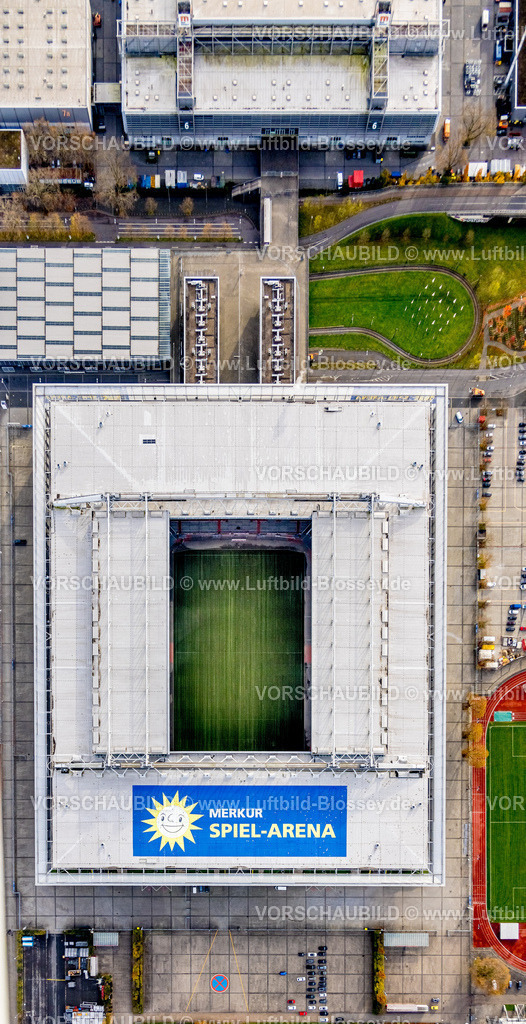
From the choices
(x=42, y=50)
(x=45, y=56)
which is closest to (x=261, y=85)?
(x=45, y=56)

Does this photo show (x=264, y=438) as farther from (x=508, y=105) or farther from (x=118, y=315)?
(x=508, y=105)

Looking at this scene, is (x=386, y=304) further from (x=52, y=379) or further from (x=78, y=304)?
(x=52, y=379)

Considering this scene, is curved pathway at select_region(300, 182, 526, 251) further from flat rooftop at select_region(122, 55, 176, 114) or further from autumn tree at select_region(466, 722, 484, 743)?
autumn tree at select_region(466, 722, 484, 743)

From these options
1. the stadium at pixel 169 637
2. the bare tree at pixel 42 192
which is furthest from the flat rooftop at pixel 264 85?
the stadium at pixel 169 637

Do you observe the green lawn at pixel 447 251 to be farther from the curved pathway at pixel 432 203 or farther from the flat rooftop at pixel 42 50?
the flat rooftop at pixel 42 50

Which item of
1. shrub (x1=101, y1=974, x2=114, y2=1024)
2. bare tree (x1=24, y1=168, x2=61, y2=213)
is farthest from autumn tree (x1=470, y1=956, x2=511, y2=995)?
bare tree (x1=24, y1=168, x2=61, y2=213)
